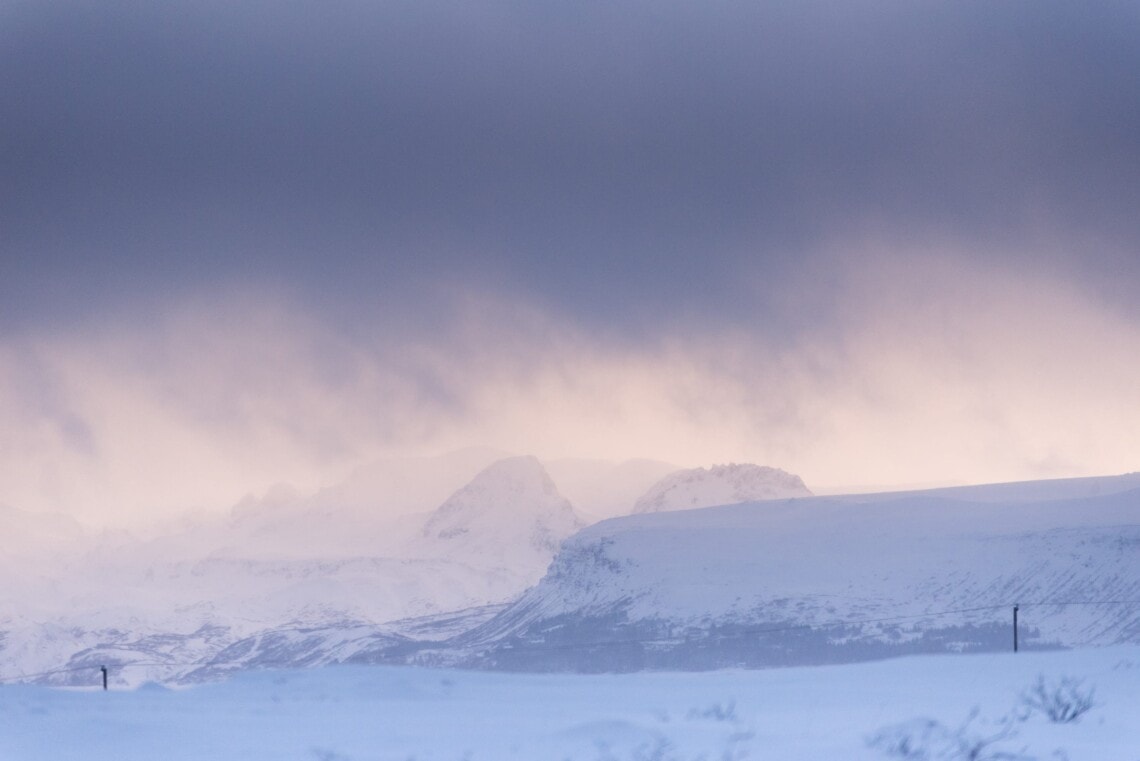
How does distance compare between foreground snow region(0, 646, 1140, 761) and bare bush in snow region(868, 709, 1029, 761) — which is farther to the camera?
foreground snow region(0, 646, 1140, 761)

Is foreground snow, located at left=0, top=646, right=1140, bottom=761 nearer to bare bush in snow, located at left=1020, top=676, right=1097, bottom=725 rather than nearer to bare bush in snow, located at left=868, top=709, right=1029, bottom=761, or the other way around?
bare bush in snow, located at left=868, top=709, right=1029, bottom=761

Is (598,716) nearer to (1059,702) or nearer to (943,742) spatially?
(943,742)

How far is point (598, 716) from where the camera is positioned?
76.1ft

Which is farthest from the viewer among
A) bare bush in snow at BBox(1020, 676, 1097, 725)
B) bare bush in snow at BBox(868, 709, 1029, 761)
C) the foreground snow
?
bare bush in snow at BBox(1020, 676, 1097, 725)

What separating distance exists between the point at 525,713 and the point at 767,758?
6.34 m

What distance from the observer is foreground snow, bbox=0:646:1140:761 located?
63.9 ft

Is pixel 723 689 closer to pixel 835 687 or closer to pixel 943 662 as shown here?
pixel 835 687

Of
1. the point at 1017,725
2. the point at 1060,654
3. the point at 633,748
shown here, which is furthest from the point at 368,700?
the point at 1060,654

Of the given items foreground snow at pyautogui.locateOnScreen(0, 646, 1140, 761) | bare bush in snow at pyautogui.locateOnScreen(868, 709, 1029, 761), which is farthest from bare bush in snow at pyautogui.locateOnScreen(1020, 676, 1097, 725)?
bare bush in snow at pyautogui.locateOnScreen(868, 709, 1029, 761)

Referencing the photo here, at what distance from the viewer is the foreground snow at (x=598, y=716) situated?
19.5 metres

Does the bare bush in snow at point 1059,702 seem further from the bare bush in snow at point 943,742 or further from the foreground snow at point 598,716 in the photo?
the bare bush in snow at point 943,742

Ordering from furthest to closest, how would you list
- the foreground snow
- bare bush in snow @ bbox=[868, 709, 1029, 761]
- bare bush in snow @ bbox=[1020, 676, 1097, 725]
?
bare bush in snow @ bbox=[1020, 676, 1097, 725]
the foreground snow
bare bush in snow @ bbox=[868, 709, 1029, 761]

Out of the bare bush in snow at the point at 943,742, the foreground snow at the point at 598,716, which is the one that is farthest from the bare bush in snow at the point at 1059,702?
the bare bush in snow at the point at 943,742

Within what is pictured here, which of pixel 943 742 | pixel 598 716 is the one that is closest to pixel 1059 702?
pixel 943 742
